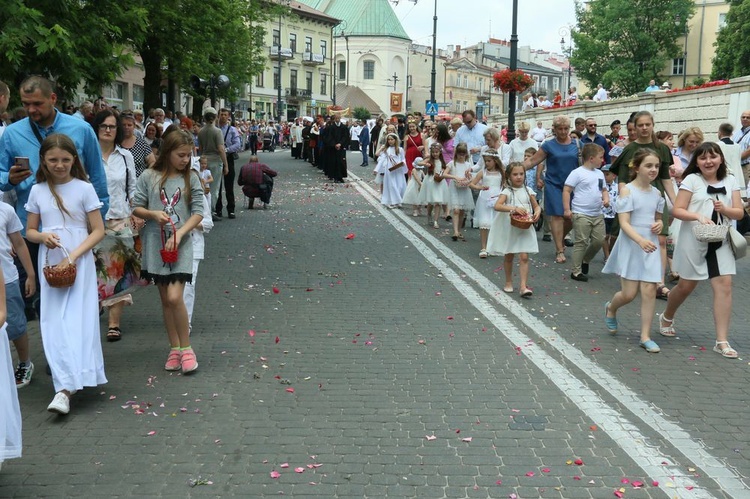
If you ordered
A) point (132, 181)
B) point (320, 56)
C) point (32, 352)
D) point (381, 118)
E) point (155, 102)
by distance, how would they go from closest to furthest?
point (32, 352), point (132, 181), point (155, 102), point (381, 118), point (320, 56)

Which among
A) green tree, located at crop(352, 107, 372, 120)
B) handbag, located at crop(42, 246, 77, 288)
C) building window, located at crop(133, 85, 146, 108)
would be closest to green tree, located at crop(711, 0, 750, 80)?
building window, located at crop(133, 85, 146, 108)

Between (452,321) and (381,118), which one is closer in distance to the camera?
(452,321)

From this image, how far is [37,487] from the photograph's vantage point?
4.33 meters

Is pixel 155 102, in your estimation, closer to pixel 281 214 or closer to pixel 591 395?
pixel 281 214

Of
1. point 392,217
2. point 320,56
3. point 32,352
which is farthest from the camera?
point 320,56

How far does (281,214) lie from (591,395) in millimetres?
12877

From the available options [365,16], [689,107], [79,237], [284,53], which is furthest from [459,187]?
[365,16]

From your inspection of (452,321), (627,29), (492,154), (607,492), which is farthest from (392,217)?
(627,29)

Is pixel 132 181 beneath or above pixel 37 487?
above

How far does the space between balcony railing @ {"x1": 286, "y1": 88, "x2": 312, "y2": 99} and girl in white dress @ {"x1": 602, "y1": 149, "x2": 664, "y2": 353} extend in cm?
9414

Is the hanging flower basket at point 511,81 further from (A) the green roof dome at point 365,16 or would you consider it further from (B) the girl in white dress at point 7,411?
(A) the green roof dome at point 365,16

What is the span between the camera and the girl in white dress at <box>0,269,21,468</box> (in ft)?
13.4

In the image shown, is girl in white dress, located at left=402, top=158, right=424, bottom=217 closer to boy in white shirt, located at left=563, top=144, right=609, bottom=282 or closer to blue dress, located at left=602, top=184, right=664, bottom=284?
boy in white shirt, located at left=563, top=144, right=609, bottom=282

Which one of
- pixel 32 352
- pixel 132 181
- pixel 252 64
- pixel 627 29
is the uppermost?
pixel 627 29
